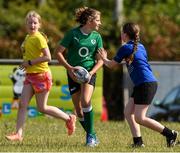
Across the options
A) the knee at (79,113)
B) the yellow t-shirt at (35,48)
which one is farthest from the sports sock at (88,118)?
the yellow t-shirt at (35,48)

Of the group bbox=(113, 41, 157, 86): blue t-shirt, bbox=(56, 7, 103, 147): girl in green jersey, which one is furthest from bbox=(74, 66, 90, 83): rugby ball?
bbox=(113, 41, 157, 86): blue t-shirt

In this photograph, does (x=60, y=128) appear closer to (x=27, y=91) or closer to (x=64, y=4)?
(x=27, y=91)

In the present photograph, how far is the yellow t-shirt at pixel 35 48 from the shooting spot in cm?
1215

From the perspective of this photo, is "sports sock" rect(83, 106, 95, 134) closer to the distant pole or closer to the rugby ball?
the rugby ball

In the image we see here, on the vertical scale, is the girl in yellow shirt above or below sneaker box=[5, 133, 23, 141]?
above

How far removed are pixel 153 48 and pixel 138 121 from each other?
14.8 m

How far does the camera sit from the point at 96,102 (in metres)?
18.0

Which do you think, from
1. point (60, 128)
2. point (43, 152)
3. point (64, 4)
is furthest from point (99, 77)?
point (64, 4)

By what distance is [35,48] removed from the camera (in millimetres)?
12219

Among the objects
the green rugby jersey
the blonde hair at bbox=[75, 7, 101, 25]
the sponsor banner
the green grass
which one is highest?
the blonde hair at bbox=[75, 7, 101, 25]

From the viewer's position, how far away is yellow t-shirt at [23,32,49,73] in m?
12.1

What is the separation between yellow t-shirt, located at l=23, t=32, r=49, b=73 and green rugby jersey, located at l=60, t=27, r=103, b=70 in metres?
0.30

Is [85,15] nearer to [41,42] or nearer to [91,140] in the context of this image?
[41,42]

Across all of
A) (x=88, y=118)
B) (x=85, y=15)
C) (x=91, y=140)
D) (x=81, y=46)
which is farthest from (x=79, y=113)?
(x=85, y=15)
